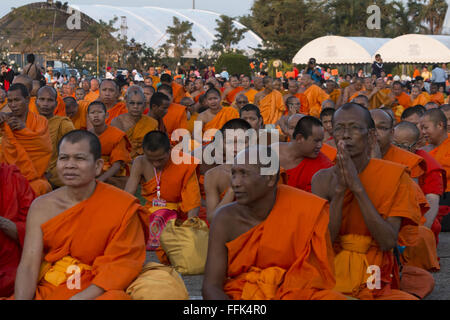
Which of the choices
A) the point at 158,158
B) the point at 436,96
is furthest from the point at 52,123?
the point at 436,96

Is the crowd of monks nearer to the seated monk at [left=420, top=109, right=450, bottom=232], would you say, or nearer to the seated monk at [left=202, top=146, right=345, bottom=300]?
the seated monk at [left=202, top=146, right=345, bottom=300]

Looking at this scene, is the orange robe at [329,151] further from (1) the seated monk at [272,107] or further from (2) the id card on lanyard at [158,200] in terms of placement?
(1) the seated monk at [272,107]

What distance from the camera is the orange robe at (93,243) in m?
3.99

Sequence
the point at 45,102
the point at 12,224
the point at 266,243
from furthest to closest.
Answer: the point at 45,102 → the point at 12,224 → the point at 266,243

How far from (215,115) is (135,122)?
5.61 feet

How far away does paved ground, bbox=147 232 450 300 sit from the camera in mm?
5312

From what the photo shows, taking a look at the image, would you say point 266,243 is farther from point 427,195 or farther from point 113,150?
point 113,150

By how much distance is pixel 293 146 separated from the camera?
655 centimetres

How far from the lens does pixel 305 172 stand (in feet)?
20.9

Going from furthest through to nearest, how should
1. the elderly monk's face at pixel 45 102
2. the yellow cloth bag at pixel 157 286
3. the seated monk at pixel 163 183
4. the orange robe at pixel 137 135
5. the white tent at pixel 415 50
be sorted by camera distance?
1. the white tent at pixel 415 50
2. the orange robe at pixel 137 135
3. the elderly monk's face at pixel 45 102
4. the seated monk at pixel 163 183
5. the yellow cloth bag at pixel 157 286

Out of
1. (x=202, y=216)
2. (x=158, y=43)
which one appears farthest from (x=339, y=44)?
(x=202, y=216)

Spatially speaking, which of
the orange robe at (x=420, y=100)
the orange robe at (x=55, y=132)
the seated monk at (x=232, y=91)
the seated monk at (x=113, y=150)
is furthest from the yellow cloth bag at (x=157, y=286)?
the orange robe at (x=420, y=100)

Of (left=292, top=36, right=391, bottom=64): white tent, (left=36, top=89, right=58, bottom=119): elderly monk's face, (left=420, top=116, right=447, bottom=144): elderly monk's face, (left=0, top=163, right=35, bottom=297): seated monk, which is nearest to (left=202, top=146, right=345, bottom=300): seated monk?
(left=0, top=163, right=35, bottom=297): seated monk
